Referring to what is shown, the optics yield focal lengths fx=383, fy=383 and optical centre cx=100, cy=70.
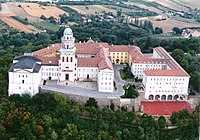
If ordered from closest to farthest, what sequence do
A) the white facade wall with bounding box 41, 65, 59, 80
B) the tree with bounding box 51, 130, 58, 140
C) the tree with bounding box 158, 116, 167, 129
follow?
the tree with bounding box 51, 130, 58, 140, the tree with bounding box 158, 116, 167, 129, the white facade wall with bounding box 41, 65, 59, 80

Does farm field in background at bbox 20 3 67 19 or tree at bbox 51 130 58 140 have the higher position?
farm field in background at bbox 20 3 67 19

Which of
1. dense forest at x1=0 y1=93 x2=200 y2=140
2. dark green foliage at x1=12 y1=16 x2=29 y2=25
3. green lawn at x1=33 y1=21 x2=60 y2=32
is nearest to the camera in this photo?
dense forest at x1=0 y1=93 x2=200 y2=140

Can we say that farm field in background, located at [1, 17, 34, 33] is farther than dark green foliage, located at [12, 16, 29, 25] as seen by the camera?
No

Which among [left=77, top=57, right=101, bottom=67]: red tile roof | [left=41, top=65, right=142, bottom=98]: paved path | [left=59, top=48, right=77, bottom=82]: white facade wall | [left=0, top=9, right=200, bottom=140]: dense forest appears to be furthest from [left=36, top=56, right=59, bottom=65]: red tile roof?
[left=0, top=9, right=200, bottom=140]: dense forest

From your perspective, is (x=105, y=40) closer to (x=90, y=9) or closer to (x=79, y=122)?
(x=79, y=122)

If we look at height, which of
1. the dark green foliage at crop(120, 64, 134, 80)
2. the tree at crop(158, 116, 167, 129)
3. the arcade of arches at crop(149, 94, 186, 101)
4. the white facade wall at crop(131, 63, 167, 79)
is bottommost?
the tree at crop(158, 116, 167, 129)

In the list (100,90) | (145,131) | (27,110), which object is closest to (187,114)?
(145,131)

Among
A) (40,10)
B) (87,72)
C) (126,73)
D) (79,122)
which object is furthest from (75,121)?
(40,10)

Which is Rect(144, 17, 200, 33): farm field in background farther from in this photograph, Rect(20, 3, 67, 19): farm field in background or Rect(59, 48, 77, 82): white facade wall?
Result: Rect(59, 48, 77, 82): white facade wall
